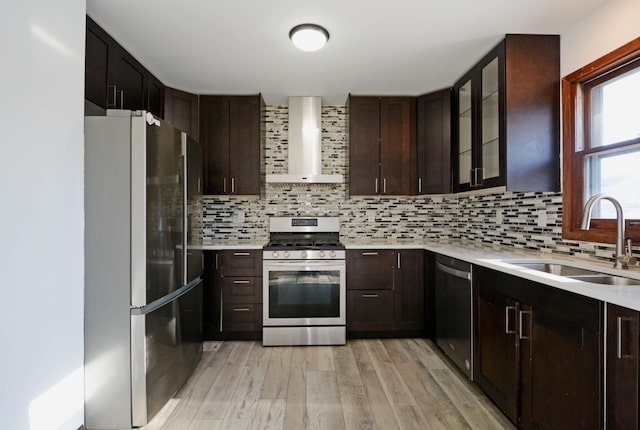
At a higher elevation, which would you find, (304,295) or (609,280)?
(609,280)

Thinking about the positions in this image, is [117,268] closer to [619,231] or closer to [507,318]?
[507,318]

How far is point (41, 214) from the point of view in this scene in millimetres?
1487

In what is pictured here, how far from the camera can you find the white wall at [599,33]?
1.79m

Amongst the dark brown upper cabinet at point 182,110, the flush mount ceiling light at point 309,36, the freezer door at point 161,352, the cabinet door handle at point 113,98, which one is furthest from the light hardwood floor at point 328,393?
the flush mount ceiling light at point 309,36

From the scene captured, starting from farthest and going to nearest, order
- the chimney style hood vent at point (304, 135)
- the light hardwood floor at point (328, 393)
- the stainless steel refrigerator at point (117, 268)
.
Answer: the chimney style hood vent at point (304, 135) < the light hardwood floor at point (328, 393) < the stainless steel refrigerator at point (117, 268)

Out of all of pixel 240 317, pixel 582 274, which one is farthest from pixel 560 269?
pixel 240 317

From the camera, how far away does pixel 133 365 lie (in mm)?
1779

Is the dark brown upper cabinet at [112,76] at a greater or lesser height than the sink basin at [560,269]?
greater

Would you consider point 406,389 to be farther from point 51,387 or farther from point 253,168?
point 253,168

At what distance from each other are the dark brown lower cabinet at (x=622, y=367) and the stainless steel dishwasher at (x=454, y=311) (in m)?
1.04

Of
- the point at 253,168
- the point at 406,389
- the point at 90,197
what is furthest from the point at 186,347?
the point at 253,168

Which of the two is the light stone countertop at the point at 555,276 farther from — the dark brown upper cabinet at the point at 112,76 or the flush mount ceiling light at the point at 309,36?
the dark brown upper cabinet at the point at 112,76

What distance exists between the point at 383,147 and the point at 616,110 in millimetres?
1877

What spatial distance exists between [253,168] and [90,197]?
5.74 ft
